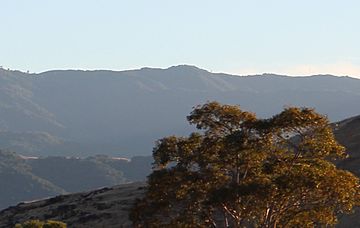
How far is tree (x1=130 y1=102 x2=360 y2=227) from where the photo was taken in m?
34.4

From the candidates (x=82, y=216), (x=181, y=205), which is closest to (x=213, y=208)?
(x=181, y=205)

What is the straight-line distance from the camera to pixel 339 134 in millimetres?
95688

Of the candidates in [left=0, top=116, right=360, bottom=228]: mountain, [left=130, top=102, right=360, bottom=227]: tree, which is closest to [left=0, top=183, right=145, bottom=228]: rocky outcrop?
[left=0, top=116, right=360, bottom=228]: mountain

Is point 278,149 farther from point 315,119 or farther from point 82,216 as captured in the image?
point 82,216

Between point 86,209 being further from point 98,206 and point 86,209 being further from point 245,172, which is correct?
point 245,172

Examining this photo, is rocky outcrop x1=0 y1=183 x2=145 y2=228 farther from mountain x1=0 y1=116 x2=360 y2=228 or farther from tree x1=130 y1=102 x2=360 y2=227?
tree x1=130 y1=102 x2=360 y2=227

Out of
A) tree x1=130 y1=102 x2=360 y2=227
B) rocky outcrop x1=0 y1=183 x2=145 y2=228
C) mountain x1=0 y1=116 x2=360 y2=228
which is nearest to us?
tree x1=130 y1=102 x2=360 y2=227

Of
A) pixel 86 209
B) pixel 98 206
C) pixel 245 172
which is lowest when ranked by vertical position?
pixel 86 209

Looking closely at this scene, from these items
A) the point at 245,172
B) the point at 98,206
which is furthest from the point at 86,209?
the point at 245,172

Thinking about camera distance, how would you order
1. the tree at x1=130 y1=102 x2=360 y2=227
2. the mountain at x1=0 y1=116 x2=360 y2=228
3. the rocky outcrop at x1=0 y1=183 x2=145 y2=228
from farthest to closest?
the mountain at x1=0 y1=116 x2=360 y2=228
the rocky outcrop at x1=0 y1=183 x2=145 y2=228
the tree at x1=130 y1=102 x2=360 y2=227

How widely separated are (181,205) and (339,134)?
61841 mm

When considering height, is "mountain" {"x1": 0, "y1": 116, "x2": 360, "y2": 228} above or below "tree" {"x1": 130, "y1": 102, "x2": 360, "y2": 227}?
below

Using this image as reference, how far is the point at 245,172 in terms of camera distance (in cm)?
3556

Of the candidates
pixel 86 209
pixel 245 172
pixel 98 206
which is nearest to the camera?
pixel 245 172
